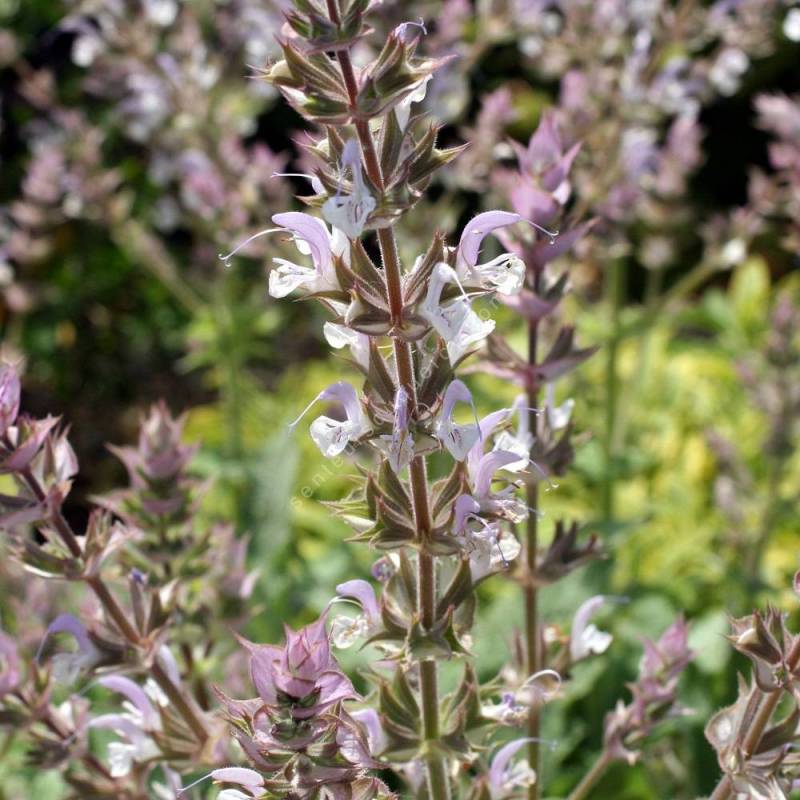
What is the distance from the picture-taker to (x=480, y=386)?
11.2 ft

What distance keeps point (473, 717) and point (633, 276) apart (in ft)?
19.9

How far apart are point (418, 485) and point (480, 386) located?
2.19m

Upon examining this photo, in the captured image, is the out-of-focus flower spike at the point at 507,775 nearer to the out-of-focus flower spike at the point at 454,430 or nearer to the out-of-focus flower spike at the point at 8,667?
the out-of-focus flower spike at the point at 454,430

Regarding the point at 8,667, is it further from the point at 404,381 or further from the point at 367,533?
the point at 404,381

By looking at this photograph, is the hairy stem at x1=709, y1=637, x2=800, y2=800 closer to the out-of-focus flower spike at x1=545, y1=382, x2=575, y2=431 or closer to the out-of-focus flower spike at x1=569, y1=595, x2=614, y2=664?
the out-of-focus flower spike at x1=569, y1=595, x2=614, y2=664

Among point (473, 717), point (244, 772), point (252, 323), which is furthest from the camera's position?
point (252, 323)

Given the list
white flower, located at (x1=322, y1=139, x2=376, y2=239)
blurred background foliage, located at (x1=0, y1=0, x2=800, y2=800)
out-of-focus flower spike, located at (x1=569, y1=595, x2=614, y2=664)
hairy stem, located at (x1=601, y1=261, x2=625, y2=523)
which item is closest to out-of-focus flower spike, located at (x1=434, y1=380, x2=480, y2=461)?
white flower, located at (x1=322, y1=139, x2=376, y2=239)

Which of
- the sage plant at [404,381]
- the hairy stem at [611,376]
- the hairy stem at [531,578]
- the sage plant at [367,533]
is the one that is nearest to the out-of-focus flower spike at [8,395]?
the sage plant at [367,533]

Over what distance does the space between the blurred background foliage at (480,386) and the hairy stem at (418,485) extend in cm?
21

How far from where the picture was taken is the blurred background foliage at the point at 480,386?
9.66 feet

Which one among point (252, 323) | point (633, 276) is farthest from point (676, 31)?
point (633, 276)

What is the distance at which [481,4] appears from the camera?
3.33 metres

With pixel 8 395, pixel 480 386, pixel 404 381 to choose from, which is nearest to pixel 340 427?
pixel 404 381

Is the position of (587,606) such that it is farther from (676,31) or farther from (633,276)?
(633,276)
